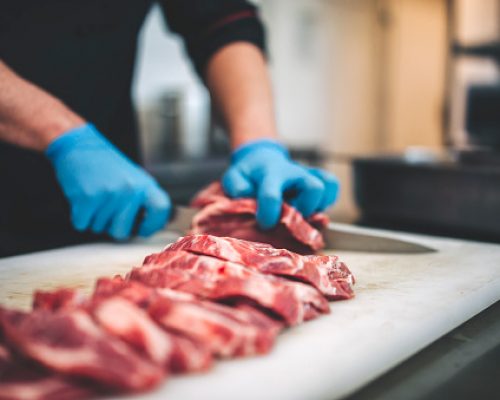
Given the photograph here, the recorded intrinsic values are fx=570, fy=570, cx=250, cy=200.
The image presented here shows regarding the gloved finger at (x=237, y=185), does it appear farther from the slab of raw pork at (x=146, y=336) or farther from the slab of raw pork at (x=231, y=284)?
the slab of raw pork at (x=146, y=336)

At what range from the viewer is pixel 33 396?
0.83m

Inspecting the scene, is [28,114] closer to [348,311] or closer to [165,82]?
[348,311]

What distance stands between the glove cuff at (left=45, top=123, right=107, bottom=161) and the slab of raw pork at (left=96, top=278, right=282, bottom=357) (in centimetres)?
78

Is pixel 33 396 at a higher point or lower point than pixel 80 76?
lower

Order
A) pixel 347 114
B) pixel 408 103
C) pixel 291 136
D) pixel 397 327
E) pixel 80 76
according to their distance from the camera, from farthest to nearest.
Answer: pixel 408 103
pixel 347 114
pixel 291 136
pixel 80 76
pixel 397 327

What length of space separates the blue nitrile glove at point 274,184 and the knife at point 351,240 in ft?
0.40

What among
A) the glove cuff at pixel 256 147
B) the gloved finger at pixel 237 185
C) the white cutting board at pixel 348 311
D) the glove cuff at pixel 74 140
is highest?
the glove cuff at pixel 74 140

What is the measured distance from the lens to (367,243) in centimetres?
186

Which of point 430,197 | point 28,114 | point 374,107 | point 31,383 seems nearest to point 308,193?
point 28,114

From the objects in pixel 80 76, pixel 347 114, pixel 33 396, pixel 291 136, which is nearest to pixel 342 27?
pixel 347 114

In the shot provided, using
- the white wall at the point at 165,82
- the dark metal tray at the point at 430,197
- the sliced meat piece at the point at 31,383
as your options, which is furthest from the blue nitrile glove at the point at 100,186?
the white wall at the point at 165,82

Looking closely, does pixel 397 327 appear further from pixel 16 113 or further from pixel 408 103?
pixel 408 103

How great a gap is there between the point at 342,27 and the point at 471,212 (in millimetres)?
4271

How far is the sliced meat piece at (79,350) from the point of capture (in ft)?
2.88
